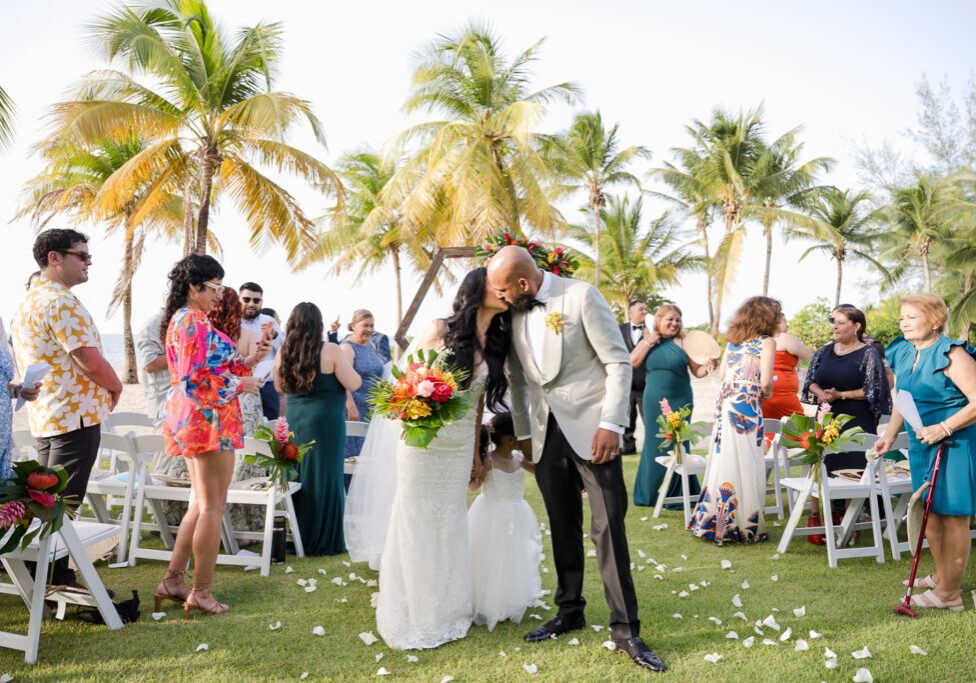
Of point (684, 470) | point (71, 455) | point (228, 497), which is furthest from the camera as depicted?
point (684, 470)

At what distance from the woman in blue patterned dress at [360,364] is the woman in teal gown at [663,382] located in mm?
2900

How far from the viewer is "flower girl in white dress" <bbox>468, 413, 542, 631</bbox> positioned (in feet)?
14.3

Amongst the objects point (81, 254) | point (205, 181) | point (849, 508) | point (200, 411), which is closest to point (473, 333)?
point (200, 411)

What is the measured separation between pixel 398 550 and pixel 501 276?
171cm

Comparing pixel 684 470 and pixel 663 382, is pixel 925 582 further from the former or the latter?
pixel 663 382

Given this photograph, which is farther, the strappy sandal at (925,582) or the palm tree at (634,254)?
the palm tree at (634,254)

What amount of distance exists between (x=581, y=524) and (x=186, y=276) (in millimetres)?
2814

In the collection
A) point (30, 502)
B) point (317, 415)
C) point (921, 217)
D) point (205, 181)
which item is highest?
point (921, 217)

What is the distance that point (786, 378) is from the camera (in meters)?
7.65

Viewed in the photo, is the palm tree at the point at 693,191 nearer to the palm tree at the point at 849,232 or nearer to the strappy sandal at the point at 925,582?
the palm tree at the point at 849,232

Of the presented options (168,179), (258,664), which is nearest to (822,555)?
(258,664)

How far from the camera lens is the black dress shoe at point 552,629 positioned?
408 centimetres

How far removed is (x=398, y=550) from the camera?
415cm

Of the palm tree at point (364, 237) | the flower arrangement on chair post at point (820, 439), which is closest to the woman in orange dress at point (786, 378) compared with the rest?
the flower arrangement on chair post at point (820, 439)
